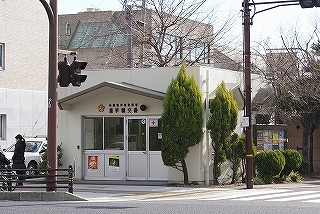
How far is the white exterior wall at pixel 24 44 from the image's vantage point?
3741 cm

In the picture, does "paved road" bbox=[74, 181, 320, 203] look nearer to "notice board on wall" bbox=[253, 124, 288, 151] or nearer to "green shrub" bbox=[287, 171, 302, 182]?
"notice board on wall" bbox=[253, 124, 288, 151]

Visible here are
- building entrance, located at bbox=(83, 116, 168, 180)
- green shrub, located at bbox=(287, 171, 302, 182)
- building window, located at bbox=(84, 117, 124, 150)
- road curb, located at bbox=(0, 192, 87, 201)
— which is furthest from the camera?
green shrub, located at bbox=(287, 171, 302, 182)

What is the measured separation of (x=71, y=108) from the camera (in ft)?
89.5

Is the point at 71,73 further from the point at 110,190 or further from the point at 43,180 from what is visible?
the point at 110,190

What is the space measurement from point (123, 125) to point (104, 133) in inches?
35.3

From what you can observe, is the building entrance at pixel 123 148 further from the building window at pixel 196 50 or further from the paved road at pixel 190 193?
the building window at pixel 196 50

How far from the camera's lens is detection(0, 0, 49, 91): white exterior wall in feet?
123

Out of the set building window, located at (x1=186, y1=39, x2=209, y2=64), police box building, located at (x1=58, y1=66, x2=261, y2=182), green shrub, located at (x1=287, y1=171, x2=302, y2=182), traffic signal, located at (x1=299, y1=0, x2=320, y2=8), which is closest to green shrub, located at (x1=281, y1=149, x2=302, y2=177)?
green shrub, located at (x1=287, y1=171, x2=302, y2=182)

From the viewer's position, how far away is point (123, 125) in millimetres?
26500

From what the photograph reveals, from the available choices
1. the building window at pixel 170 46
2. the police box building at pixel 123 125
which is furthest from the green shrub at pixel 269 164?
the building window at pixel 170 46

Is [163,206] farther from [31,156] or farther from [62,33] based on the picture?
[62,33]

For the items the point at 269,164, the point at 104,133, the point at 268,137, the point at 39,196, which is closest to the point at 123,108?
the point at 104,133

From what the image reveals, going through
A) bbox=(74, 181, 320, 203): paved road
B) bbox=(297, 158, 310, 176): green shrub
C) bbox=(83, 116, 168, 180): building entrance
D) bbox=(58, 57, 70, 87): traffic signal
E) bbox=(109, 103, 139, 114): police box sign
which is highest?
bbox=(58, 57, 70, 87): traffic signal

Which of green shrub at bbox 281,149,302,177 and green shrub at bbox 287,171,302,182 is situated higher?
green shrub at bbox 281,149,302,177
